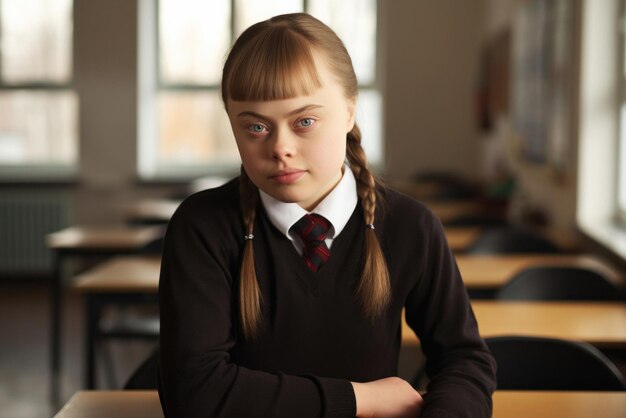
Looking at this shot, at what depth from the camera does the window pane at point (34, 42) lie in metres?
7.86

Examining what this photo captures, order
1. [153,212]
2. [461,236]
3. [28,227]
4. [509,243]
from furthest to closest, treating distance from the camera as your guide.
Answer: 1. [28,227]
2. [153,212]
3. [461,236]
4. [509,243]

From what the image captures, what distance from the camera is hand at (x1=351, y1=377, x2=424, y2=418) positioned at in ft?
4.54

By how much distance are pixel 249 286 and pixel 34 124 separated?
7.03 m

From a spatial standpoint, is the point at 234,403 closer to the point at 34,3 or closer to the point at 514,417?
the point at 514,417

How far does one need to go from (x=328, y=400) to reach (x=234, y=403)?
0.45 feet

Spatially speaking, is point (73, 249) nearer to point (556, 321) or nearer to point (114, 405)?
point (556, 321)

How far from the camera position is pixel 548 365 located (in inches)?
76.8

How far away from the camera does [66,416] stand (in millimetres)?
1614

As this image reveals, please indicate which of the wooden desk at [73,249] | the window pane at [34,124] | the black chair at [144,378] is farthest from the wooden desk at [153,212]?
the black chair at [144,378]

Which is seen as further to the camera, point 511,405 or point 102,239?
point 102,239

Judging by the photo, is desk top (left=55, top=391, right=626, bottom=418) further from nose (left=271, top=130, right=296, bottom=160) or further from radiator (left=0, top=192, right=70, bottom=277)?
radiator (left=0, top=192, right=70, bottom=277)

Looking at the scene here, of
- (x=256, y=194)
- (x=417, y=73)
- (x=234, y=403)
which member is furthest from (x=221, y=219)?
(x=417, y=73)

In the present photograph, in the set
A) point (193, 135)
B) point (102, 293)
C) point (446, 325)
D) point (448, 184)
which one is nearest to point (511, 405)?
point (446, 325)

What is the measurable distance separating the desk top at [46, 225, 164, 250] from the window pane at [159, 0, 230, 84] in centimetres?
315
